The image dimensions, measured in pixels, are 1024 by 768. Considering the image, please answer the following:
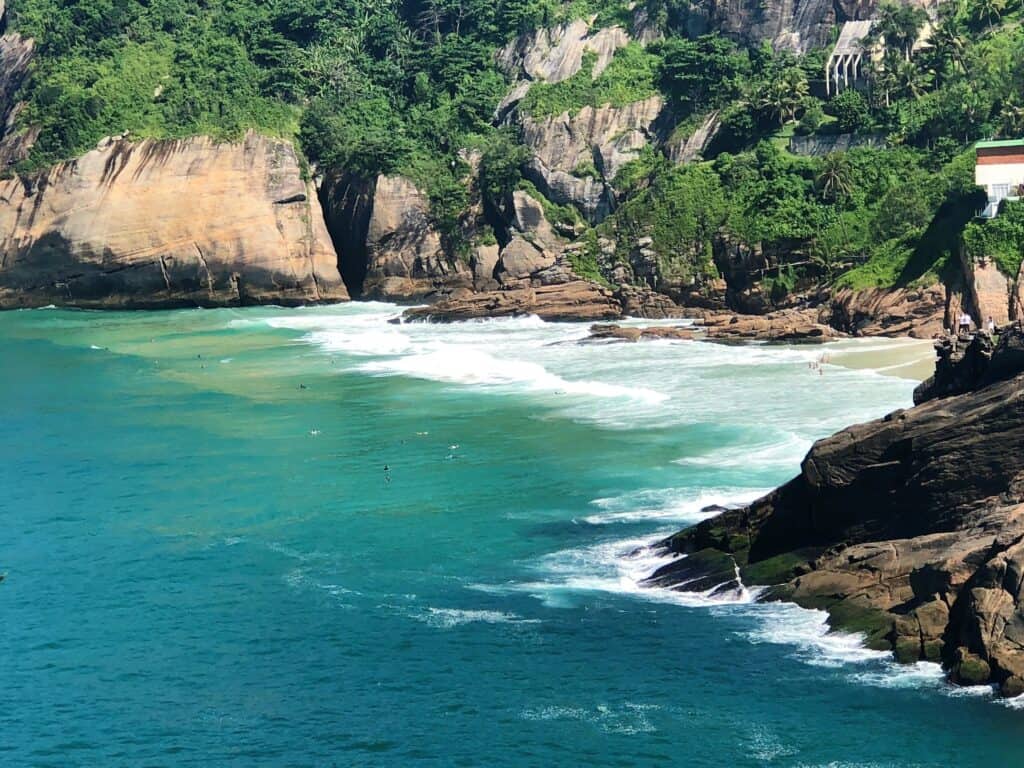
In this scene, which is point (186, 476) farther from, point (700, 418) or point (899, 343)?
point (899, 343)

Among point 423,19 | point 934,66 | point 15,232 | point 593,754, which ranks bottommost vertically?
point 593,754

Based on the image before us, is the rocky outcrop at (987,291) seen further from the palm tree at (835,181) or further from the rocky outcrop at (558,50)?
the rocky outcrop at (558,50)

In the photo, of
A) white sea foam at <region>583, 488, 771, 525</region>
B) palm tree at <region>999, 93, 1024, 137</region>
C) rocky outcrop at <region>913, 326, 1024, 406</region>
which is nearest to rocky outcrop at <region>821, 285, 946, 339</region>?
palm tree at <region>999, 93, 1024, 137</region>

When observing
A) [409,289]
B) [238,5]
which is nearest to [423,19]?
[238,5]

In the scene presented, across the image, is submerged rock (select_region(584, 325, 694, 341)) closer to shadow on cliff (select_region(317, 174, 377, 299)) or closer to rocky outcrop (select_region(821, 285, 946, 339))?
rocky outcrop (select_region(821, 285, 946, 339))

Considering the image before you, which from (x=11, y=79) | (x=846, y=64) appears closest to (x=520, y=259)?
(x=846, y=64)

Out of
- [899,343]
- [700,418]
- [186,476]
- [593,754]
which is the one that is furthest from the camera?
[899,343]

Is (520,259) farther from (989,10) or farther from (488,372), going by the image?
(989,10)
